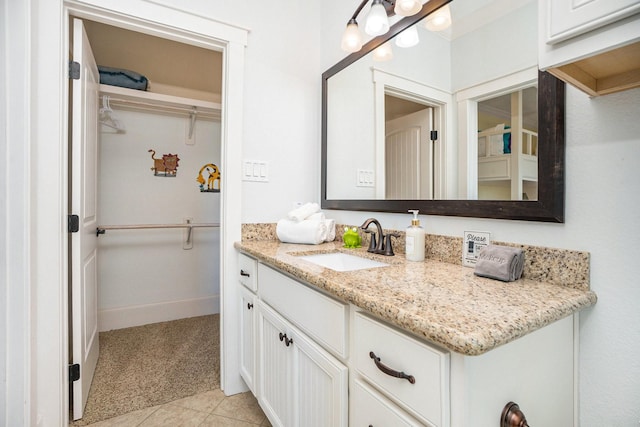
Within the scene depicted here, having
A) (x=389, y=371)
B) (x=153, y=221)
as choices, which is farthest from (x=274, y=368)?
(x=153, y=221)

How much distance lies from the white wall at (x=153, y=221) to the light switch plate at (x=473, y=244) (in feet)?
8.28

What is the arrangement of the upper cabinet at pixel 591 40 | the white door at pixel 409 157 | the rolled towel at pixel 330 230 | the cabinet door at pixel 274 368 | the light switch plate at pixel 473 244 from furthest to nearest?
1. the rolled towel at pixel 330 230
2. the white door at pixel 409 157
3. the cabinet door at pixel 274 368
4. the light switch plate at pixel 473 244
5. the upper cabinet at pixel 591 40

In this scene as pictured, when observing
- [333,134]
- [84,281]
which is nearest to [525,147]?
[333,134]

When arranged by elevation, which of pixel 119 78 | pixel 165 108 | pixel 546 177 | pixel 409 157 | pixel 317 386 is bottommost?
pixel 317 386

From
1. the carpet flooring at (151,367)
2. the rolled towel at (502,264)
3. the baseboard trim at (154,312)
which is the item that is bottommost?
the carpet flooring at (151,367)

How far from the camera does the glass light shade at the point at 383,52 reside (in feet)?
4.89

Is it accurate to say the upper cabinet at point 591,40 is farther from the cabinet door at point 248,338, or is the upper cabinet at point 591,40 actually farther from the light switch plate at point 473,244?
the cabinet door at point 248,338

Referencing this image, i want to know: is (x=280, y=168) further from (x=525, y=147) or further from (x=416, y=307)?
(x=416, y=307)

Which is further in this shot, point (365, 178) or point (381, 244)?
point (365, 178)

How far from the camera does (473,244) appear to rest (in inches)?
42.5

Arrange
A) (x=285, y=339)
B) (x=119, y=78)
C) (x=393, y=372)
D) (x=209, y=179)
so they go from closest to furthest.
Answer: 1. (x=393, y=372)
2. (x=285, y=339)
3. (x=119, y=78)
4. (x=209, y=179)

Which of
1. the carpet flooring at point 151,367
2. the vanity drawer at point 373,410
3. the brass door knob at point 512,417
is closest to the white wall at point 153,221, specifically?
the carpet flooring at point 151,367

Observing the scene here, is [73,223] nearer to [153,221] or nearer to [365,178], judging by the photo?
[153,221]

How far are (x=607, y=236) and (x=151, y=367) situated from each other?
2426 mm
